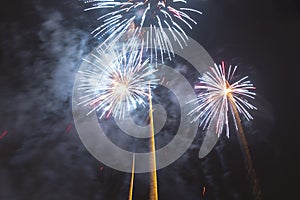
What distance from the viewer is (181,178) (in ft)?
13.9

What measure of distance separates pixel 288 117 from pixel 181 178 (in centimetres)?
146

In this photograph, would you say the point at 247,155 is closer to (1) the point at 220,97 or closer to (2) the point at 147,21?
(1) the point at 220,97

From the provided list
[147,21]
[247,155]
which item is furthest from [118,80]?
[247,155]

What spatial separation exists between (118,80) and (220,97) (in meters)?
1.11

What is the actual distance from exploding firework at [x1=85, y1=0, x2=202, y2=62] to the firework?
0.53m

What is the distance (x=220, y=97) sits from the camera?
4098 mm

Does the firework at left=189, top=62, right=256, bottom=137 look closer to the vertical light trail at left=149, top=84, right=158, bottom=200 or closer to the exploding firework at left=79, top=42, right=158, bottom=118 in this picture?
the vertical light trail at left=149, top=84, right=158, bottom=200

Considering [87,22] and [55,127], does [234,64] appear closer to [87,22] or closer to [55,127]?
[87,22]

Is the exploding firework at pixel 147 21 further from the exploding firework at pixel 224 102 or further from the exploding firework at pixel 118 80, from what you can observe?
the exploding firework at pixel 224 102

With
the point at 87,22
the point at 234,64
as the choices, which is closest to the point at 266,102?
the point at 234,64

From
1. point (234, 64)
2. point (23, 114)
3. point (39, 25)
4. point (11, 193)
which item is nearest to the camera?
point (11, 193)

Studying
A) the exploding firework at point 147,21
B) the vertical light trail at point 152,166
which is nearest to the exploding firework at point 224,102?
the vertical light trail at point 152,166

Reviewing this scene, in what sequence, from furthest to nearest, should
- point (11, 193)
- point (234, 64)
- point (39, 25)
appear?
1. point (234, 64)
2. point (39, 25)
3. point (11, 193)

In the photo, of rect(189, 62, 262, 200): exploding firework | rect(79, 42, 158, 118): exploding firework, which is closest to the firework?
rect(189, 62, 262, 200): exploding firework
